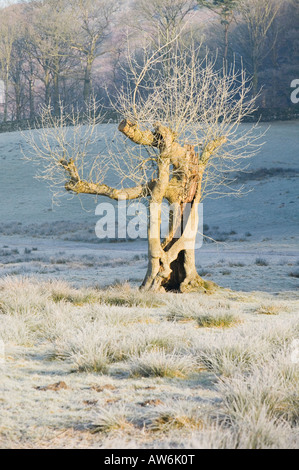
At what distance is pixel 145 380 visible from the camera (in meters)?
5.43

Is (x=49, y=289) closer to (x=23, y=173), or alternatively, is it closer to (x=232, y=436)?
(x=232, y=436)

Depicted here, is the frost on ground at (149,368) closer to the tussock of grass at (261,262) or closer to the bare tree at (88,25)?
the tussock of grass at (261,262)

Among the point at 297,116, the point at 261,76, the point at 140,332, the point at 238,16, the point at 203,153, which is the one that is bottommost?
the point at 140,332

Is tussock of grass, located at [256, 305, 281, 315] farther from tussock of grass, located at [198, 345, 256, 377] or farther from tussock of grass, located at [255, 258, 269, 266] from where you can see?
tussock of grass, located at [255, 258, 269, 266]

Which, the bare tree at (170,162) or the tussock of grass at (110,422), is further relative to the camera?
the bare tree at (170,162)

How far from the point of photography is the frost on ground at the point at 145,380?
4.07m

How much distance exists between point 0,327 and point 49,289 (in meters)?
3.58

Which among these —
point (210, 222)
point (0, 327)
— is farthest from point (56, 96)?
point (0, 327)

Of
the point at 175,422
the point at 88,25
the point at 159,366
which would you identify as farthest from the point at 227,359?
the point at 88,25

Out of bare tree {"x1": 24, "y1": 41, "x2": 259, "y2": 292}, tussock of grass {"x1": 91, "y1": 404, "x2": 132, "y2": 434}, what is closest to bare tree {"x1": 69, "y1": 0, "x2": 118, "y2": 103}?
bare tree {"x1": 24, "y1": 41, "x2": 259, "y2": 292}

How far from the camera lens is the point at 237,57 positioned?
55.4 meters

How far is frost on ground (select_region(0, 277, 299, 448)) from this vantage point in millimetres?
4070

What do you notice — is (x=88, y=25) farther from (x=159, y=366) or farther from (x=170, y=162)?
(x=159, y=366)

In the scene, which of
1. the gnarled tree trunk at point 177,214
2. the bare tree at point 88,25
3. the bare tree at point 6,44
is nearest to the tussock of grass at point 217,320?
the gnarled tree trunk at point 177,214
